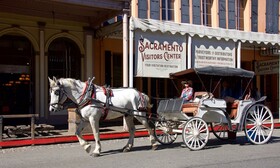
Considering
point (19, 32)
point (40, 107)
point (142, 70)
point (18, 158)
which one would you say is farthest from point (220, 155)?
Answer: point (19, 32)

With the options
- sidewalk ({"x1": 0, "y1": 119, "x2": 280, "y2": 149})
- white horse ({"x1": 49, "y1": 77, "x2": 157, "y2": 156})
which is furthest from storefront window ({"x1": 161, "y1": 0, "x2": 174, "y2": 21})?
white horse ({"x1": 49, "y1": 77, "x2": 157, "y2": 156})

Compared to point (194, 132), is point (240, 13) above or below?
above

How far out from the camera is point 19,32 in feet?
53.1

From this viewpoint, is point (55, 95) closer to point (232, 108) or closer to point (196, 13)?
point (232, 108)

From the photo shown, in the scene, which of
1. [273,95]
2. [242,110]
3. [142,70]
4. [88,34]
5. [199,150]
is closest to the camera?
[199,150]

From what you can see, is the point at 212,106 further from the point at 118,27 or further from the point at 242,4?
the point at 242,4

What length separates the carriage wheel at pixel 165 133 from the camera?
35.5ft

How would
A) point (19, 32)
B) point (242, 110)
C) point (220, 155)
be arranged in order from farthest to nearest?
point (19, 32)
point (242, 110)
point (220, 155)

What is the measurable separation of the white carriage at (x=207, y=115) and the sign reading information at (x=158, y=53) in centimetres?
382

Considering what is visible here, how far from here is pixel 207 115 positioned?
10.7m

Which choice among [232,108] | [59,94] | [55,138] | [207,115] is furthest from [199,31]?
[59,94]

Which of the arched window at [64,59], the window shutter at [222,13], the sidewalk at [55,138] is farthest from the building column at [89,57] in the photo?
the window shutter at [222,13]

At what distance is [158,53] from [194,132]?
608cm

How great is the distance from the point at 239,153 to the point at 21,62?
404 inches
